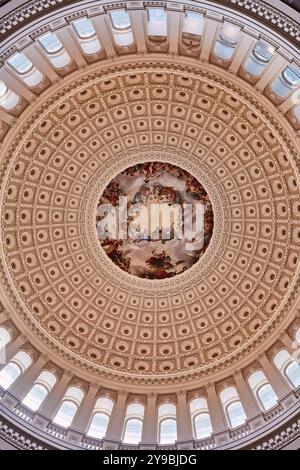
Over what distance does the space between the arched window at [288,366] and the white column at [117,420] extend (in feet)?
20.4

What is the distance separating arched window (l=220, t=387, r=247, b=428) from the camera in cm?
2150

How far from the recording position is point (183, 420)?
22.4m

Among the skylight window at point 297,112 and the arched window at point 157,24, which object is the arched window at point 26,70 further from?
the skylight window at point 297,112

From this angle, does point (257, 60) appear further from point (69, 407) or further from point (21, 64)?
point (69, 407)

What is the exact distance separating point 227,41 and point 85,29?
4.97 metres

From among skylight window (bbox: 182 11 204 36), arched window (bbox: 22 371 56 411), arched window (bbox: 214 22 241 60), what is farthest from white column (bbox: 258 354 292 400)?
skylight window (bbox: 182 11 204 36)

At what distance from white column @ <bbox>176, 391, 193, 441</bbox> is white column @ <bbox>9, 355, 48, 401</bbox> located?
5.68 meters

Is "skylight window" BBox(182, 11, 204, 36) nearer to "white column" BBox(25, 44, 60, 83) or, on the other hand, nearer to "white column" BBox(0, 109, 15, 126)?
"white column" BBox(25, 44, 60, 83)

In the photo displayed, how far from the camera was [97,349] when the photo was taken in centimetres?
2630

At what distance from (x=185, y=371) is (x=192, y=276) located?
4.66 m

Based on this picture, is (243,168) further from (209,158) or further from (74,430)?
(74,430)

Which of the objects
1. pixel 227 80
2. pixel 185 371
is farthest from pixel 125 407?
pixel 227 80

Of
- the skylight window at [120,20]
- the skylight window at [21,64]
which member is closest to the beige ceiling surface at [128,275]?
the skylight window at [21,64]

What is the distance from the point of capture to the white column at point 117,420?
21.8 metres
